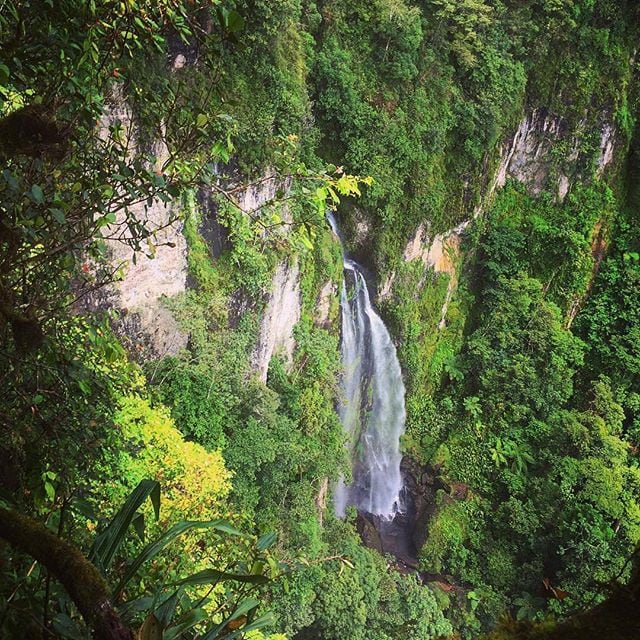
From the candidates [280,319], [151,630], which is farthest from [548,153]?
[151,630]

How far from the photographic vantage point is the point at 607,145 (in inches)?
430

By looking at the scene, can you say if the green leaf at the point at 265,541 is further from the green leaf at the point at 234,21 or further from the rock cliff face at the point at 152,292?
the rock cliff face at the point at 152,292

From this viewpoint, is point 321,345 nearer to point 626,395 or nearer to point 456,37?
point 456,37

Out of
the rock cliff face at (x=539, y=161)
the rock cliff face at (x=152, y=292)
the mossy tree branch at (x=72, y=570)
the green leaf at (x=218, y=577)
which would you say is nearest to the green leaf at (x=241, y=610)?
the green leaf at (x=218, y=577)

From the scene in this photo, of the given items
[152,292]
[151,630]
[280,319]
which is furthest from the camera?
[280,319]

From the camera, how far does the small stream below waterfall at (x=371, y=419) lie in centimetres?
905

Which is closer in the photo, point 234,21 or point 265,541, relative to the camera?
point 234,21

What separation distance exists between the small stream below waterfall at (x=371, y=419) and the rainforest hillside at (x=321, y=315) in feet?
0.20

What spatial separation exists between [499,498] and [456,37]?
833 centimetres

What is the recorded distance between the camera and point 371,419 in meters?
10.0

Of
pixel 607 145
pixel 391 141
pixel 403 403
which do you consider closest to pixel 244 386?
pixel 391 141

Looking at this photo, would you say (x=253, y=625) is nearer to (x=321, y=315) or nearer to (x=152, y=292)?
(x=152, y=292)

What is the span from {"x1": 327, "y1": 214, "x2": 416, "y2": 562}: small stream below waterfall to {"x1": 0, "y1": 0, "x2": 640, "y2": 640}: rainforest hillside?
6 cm

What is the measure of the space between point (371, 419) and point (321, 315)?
284cm
